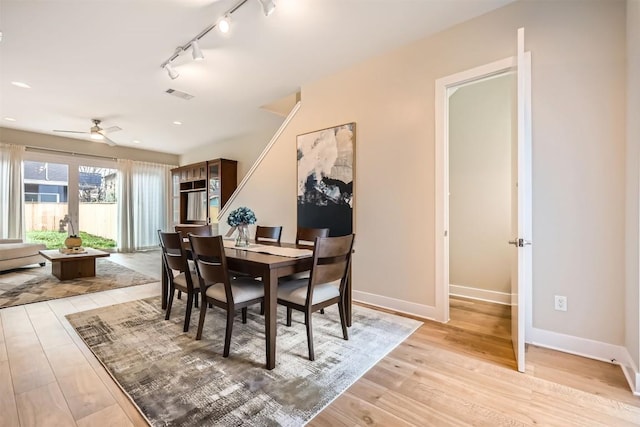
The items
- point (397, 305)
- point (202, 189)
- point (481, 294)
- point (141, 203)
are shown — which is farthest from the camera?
point (141, 203)

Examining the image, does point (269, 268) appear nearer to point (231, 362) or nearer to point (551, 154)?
point (231, 362)

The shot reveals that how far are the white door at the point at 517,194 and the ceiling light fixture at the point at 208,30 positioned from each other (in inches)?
63.0

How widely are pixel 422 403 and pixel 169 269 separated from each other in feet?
7.39

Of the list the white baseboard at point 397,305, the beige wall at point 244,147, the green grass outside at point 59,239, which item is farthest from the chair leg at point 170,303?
the green grass outside at point 59,239

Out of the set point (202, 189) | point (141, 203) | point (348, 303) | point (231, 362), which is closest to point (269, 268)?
point (231, 362)

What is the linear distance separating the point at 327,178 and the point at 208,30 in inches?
72.5

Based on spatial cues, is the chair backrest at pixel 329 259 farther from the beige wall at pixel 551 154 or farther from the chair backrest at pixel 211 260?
the beige wall at pixel 551 154

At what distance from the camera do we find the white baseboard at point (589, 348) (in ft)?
5.76

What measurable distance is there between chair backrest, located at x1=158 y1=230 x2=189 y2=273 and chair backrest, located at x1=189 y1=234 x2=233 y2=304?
0.98 feet

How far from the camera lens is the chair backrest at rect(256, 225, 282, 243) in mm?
3157

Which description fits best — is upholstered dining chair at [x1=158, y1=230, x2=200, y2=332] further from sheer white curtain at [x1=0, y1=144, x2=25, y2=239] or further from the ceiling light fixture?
sheer white curtain at [x1=0, y1=144, x2=25, y2=239]

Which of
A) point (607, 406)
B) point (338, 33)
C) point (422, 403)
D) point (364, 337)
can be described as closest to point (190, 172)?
point (338, 33)

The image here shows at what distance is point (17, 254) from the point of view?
A: 4.49m

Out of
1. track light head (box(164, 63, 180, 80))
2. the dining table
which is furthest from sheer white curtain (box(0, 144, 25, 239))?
the dining table
